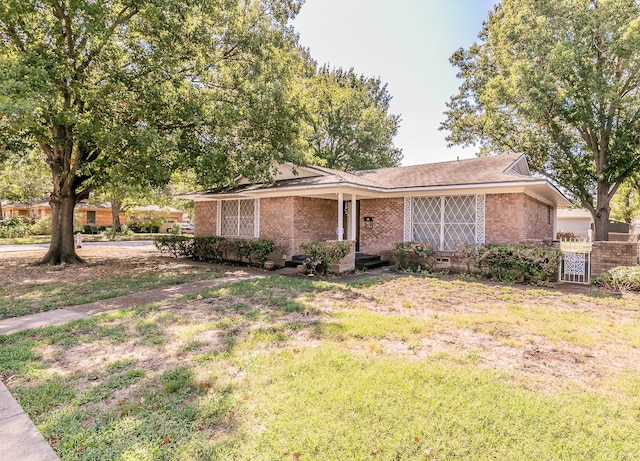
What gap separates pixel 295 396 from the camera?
11.4 ft

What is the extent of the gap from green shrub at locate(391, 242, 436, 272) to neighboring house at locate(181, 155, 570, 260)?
81 centimetres

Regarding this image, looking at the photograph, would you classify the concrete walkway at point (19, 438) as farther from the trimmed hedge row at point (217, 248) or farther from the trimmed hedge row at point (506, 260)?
the trimmed hedge row at point (506, 260)

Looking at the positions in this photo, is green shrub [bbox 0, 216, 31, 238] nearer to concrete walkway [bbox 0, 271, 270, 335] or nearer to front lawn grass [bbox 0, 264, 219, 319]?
front lawn grass [bbox 0, 264, 219, 319]

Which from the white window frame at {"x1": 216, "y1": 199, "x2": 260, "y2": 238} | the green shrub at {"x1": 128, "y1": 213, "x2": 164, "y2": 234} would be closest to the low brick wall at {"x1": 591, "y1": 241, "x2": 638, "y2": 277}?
the white window frame at {"x1": 216, "y1": 199, "x2": 260, "y2": 238}

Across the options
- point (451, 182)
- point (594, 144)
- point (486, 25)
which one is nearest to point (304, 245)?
point (451, 182)

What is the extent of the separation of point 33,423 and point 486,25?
29.0m

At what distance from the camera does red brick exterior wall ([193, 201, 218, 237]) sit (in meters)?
16.5

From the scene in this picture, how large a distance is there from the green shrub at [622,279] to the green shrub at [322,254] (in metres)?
7.22

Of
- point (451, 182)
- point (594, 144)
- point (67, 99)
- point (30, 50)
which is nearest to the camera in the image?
point (30, 50)

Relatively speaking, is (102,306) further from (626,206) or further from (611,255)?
(626,206)

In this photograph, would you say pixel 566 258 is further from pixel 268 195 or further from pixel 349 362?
pixel 268 195

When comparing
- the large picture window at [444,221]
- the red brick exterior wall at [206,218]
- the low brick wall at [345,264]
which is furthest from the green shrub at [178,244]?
the large picture window at [444,221]

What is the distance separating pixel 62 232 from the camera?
1355cm

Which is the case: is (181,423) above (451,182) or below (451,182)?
below
